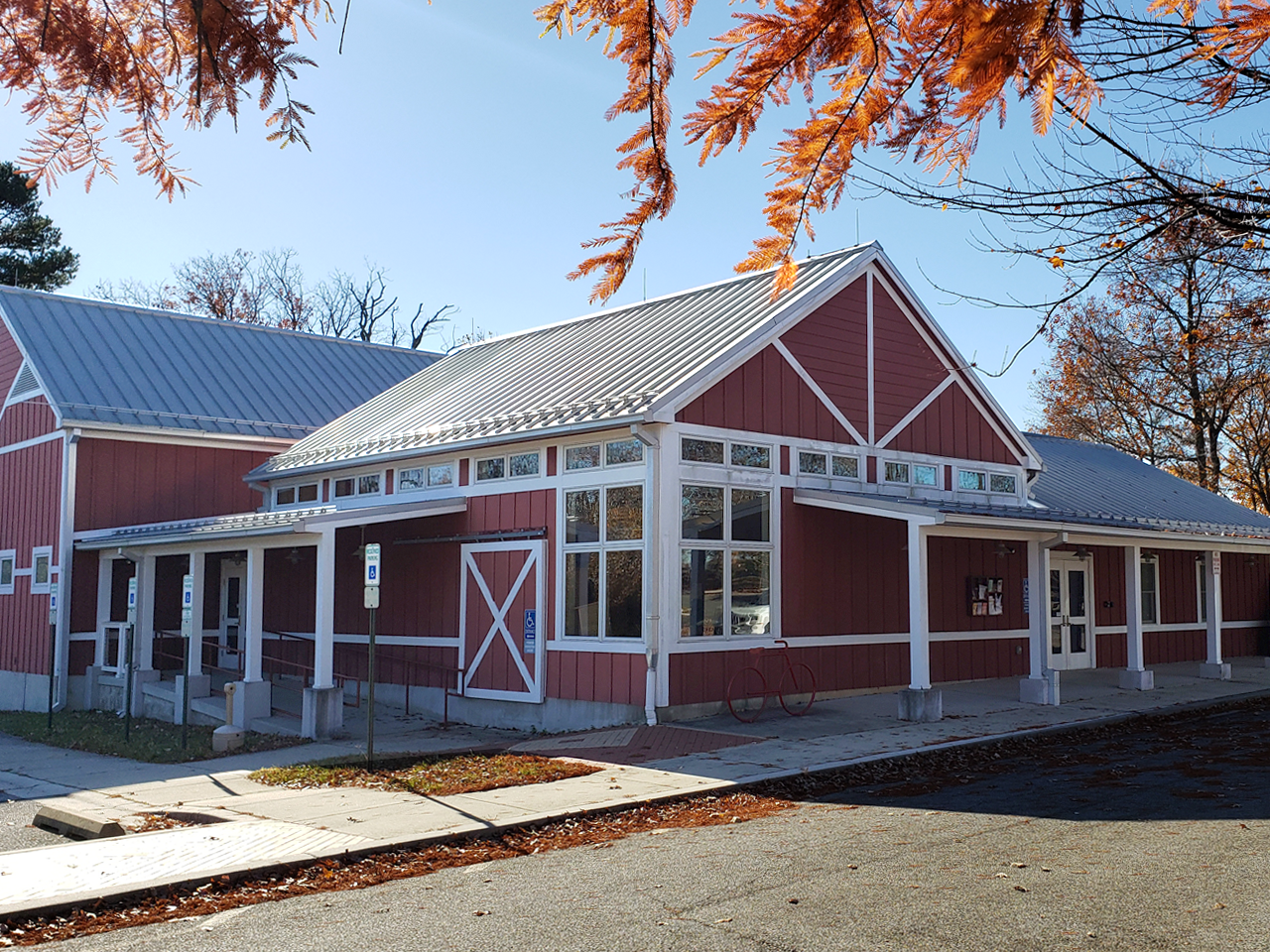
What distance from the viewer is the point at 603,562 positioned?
16.7 metres

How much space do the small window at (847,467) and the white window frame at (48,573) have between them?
15.5 meters

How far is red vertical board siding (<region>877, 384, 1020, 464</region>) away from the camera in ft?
66.5

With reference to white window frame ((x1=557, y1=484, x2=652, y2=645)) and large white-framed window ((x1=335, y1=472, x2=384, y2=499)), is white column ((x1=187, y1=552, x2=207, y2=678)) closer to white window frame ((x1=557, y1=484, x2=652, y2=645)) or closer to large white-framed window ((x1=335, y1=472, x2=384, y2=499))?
large white-framed window ((x1=335, y1=472, x2=384, y2=499))

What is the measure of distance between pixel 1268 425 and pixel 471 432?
29.5 metres

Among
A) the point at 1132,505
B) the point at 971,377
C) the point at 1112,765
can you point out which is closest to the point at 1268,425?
the point at 1132,505

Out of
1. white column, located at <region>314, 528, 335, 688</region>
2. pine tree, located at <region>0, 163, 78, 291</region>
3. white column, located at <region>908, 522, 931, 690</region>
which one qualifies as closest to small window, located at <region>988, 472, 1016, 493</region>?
white column, located at <region>908, 522, 931, 690</region>

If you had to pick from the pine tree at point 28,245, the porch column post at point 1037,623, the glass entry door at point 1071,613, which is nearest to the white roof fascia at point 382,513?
the porch column post at point 1037,623

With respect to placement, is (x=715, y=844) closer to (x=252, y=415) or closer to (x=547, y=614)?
(x=547, y=614)

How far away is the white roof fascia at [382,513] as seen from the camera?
1664 centimetres

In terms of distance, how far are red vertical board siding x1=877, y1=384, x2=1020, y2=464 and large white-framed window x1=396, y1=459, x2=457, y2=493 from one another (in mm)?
7318

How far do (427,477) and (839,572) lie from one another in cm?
726

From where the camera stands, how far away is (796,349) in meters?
18.3

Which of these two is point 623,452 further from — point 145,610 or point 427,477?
point 145,610

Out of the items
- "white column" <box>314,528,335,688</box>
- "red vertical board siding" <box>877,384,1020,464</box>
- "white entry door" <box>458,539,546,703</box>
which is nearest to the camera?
"white column" <box>314,528,335,688</box>
